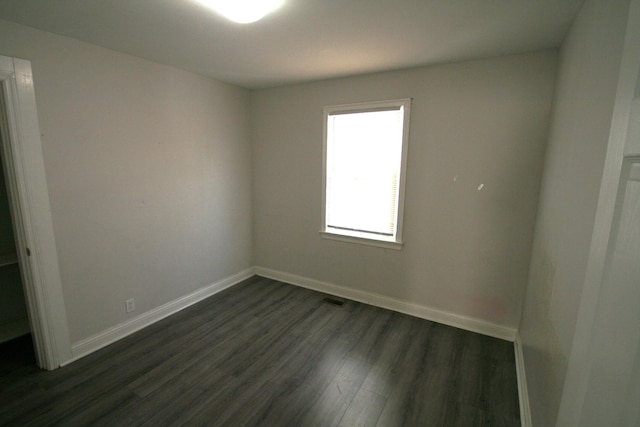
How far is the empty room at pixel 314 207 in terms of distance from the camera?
166cm

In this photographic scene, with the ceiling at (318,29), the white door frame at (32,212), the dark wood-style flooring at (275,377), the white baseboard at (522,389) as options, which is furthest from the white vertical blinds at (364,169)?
the white door frame at (32,212)

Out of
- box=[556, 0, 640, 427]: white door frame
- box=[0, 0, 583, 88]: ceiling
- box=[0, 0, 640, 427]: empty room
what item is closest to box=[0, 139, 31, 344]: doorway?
box=[0, 0, 640, 427]: empty room

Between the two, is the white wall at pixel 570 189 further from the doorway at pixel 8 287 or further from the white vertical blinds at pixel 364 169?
the doorway at pixel 8 287

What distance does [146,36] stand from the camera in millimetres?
2086

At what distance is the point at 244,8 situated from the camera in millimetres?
1687

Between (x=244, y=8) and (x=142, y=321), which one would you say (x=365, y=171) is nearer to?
(x=244, y=8)

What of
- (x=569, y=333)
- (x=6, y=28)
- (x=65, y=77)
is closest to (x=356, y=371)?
(x=569, y=333)

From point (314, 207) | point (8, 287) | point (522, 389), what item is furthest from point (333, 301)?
point (8, 287)

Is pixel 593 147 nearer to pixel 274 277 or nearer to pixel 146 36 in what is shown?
pixel 146 36

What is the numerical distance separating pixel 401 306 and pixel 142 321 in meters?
2.68

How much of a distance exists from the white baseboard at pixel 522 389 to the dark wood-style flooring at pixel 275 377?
1.7 inches

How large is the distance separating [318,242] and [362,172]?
105cm

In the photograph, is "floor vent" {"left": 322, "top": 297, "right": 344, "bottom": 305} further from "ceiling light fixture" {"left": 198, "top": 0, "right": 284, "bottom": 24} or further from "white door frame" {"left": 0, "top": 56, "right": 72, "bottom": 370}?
"ceiling light fixture" {"left": 198, "top": 0, "right": 284, "bottom": 24}

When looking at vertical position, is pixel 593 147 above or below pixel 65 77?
below
